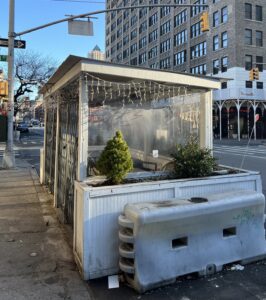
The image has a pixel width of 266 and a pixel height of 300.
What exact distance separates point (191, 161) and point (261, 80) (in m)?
40.3

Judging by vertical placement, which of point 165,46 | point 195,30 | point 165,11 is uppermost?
point 165,11

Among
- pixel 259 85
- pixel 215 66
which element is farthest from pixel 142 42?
pixel 259 85

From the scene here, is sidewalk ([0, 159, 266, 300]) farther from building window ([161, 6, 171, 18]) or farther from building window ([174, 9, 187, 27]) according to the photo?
building window ([161, 6, 171, 18])

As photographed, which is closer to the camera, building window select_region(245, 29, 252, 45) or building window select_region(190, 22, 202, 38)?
building window select_region(245, 29, 252, 45)

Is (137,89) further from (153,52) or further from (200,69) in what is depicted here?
(153,52)

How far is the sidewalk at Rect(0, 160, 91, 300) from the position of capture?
4.08 m

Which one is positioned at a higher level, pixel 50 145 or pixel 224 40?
pixel 224 40

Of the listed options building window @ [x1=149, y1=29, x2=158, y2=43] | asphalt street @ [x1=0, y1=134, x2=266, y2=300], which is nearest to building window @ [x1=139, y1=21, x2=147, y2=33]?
building window @ [x1=149, y1=29, x2=158, y2=43]

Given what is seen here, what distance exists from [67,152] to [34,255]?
2.27 m

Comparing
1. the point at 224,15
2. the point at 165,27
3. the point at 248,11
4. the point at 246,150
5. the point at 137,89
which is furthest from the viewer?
the point at 165,27

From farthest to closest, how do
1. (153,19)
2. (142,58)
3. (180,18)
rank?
1. (142,58)
2. (153,19)
3. (180,18)

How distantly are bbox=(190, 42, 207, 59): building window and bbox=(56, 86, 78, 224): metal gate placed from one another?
41210 millimetres

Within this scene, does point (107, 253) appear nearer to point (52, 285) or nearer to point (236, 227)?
point (52, 285)

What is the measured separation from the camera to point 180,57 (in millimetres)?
52875
